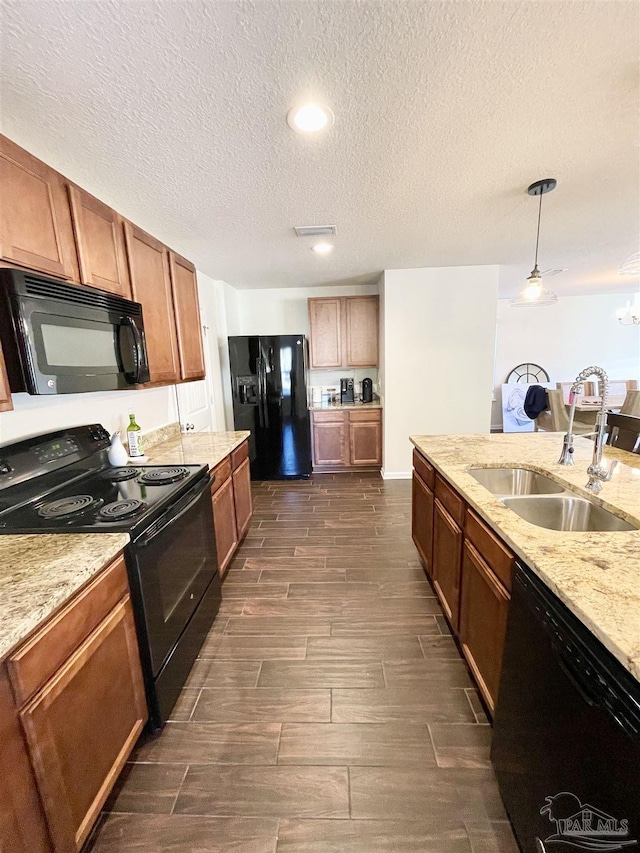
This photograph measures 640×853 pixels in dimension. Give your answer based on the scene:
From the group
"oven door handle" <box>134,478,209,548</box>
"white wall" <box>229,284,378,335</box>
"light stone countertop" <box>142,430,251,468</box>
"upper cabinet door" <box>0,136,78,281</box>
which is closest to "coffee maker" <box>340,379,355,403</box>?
"white wall" <box>229,284,378,335</box>

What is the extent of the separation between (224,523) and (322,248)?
96.0 inches

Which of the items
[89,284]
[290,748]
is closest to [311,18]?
[89,284]

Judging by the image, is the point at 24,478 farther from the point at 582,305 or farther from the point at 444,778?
the point at 582,305

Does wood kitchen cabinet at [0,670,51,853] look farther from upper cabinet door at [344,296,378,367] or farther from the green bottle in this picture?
upper cabinet door at [344,296,378,367]

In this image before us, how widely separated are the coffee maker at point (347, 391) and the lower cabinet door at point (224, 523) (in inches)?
100

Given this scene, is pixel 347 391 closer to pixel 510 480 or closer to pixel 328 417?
pixel 328 417

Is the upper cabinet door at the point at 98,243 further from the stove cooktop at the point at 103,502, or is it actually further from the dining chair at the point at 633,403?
the dining chair at the point at 633,403

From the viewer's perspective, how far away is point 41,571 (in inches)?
38.8

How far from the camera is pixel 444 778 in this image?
1201 millimetres

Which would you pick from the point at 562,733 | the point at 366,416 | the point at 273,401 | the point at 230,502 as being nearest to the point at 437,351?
the point at 366,416

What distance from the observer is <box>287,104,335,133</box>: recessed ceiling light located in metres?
1.30

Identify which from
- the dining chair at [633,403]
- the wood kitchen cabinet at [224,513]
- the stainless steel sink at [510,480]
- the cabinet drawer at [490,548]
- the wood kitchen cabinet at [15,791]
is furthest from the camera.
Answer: the dining chair at [633,403]

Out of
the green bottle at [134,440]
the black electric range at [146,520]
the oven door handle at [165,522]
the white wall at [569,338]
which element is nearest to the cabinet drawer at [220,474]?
the black electric range at [146,520]

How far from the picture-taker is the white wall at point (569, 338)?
19.4ft
